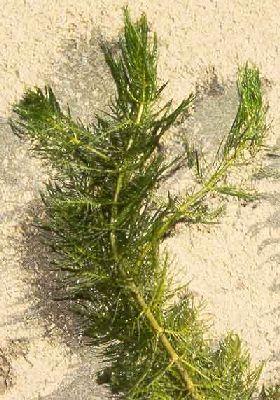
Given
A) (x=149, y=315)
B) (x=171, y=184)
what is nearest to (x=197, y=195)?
(x=171, y=184)

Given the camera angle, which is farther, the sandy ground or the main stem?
the sandy ground

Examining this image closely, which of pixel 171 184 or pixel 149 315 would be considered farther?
pixel 171 184

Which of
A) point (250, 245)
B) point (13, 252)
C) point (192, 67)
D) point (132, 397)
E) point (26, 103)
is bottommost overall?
point (132, 397)

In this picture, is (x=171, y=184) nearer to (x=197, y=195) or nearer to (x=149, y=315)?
(x=197, y=195)

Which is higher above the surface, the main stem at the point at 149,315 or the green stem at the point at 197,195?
the green stem at the point at 197,195

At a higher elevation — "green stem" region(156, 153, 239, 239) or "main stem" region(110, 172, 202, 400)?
"green stem" region(156, 153, 239, 239)

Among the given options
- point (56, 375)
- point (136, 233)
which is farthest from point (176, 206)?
point (56, 375)

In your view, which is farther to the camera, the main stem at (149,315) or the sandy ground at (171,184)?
the sandy ground at (171,184)

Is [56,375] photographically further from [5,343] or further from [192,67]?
[192,67]
